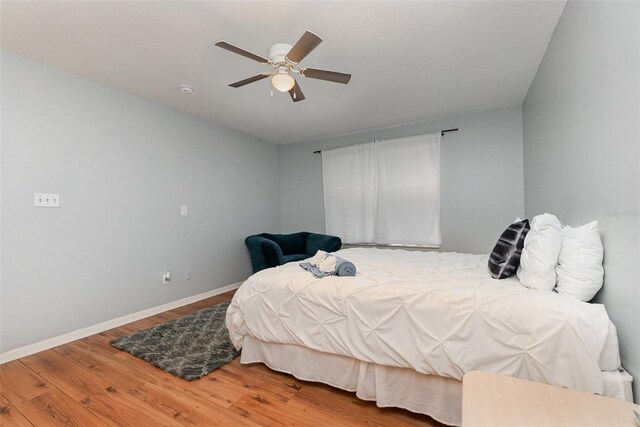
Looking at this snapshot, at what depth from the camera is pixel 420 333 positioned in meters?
1.54

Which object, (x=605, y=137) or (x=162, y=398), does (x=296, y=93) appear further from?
(x=162, y=398)

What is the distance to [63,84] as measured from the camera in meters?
2.62

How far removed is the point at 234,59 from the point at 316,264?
6.14 ft

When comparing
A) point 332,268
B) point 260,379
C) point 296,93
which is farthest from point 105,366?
point 296,93

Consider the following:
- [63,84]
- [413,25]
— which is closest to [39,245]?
[63,84]

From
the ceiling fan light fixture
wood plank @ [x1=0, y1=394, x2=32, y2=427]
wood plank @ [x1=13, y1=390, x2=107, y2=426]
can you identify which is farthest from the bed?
the ceiling fan light fixture

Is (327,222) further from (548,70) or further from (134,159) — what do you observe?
(548,70)

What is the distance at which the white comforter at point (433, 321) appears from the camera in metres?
1.26

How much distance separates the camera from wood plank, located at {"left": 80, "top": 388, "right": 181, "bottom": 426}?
1577 mm

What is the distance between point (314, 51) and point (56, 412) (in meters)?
2.97

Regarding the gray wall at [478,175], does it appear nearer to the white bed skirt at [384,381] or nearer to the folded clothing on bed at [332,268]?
the folded clothing on bed at [332,268]

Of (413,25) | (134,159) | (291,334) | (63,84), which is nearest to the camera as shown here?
(291,334)

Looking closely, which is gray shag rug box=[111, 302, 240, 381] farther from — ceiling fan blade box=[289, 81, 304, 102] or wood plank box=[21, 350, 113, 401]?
ceiling fan blade box=[289, 81, 304, 102]

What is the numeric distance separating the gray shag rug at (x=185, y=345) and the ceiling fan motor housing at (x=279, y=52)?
2.29m
